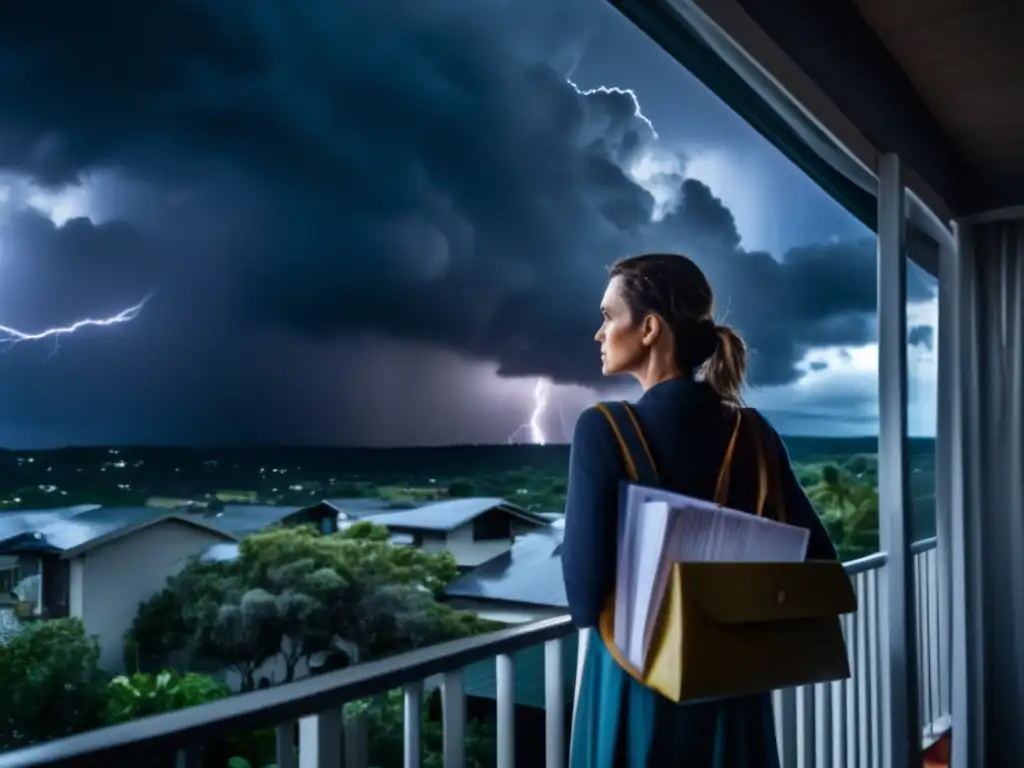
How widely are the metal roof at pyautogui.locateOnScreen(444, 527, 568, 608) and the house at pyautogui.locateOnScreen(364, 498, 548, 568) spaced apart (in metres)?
0.02

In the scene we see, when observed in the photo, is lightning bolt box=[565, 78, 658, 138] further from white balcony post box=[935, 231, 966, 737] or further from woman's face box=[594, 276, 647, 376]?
white balcony post box=[935, 231, 966, 737]

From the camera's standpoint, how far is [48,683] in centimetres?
77

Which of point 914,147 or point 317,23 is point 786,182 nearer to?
point 914,147

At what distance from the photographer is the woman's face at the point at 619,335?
4.14ft

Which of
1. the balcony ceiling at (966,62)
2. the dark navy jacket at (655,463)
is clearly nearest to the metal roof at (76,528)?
the dark navy jacket at (655,463)

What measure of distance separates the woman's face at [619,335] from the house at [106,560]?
0.65 m

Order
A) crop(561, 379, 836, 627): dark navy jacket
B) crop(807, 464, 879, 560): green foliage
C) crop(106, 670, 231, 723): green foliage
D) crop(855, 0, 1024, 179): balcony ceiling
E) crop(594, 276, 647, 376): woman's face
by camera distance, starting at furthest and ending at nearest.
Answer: crop(807, 464, 879, 560): green foliage < crop(855, 0, 1024, 179): balcony ceiling < crop(594, 276, 647, 376): woman's face < crop(561, 379, 836, 627): dark navy jacket < crop(106, 670, 231, 723): green foliage

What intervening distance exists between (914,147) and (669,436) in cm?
200

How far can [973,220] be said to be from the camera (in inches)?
120

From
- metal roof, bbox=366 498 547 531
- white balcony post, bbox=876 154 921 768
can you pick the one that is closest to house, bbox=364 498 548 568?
metal roof, bbox=366 498 547 531

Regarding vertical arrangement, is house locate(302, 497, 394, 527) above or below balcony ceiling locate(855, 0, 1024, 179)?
below

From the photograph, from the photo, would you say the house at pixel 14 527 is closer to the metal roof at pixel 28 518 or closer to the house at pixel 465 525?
the metal roof at pixel 28 518

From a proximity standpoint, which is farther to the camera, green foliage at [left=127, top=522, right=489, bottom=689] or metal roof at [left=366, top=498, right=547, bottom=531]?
metal roof at [left=366, top=498, right=547, bottom=531]

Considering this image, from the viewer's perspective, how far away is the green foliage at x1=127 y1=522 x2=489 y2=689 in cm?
88
